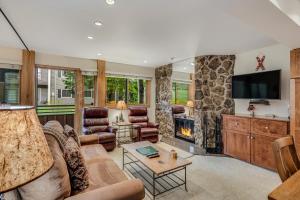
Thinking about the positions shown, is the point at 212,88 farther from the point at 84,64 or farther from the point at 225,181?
the point at 84,64

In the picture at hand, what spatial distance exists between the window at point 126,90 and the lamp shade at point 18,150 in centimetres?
499

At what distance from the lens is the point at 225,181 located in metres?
2.79

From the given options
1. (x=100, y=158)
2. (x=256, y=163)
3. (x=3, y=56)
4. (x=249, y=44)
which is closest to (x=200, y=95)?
(x=249, y=44)

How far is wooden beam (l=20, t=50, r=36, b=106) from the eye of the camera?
14.0 ft

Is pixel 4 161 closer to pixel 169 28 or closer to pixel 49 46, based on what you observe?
pixel 169 28

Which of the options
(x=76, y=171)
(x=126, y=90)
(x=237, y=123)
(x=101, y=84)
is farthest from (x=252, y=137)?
(x=101, y=84)

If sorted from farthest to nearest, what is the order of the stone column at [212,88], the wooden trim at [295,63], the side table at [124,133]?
the side table at [124,133] < the stone column at [212,88] < the wooden trim at [295,63]

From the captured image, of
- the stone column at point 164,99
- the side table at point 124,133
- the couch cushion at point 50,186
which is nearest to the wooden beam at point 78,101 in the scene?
the side table at point 124,133

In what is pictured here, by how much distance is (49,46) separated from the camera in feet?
13.0

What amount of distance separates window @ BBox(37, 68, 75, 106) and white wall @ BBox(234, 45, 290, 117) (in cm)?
466

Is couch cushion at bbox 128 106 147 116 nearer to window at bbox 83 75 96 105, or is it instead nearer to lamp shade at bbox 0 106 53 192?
window at bbox 83 75 96 105

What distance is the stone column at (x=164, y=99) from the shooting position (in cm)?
583

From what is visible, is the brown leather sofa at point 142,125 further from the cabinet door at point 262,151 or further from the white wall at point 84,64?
the cabinet door at point 262,151

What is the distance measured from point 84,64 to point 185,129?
11.9ft
